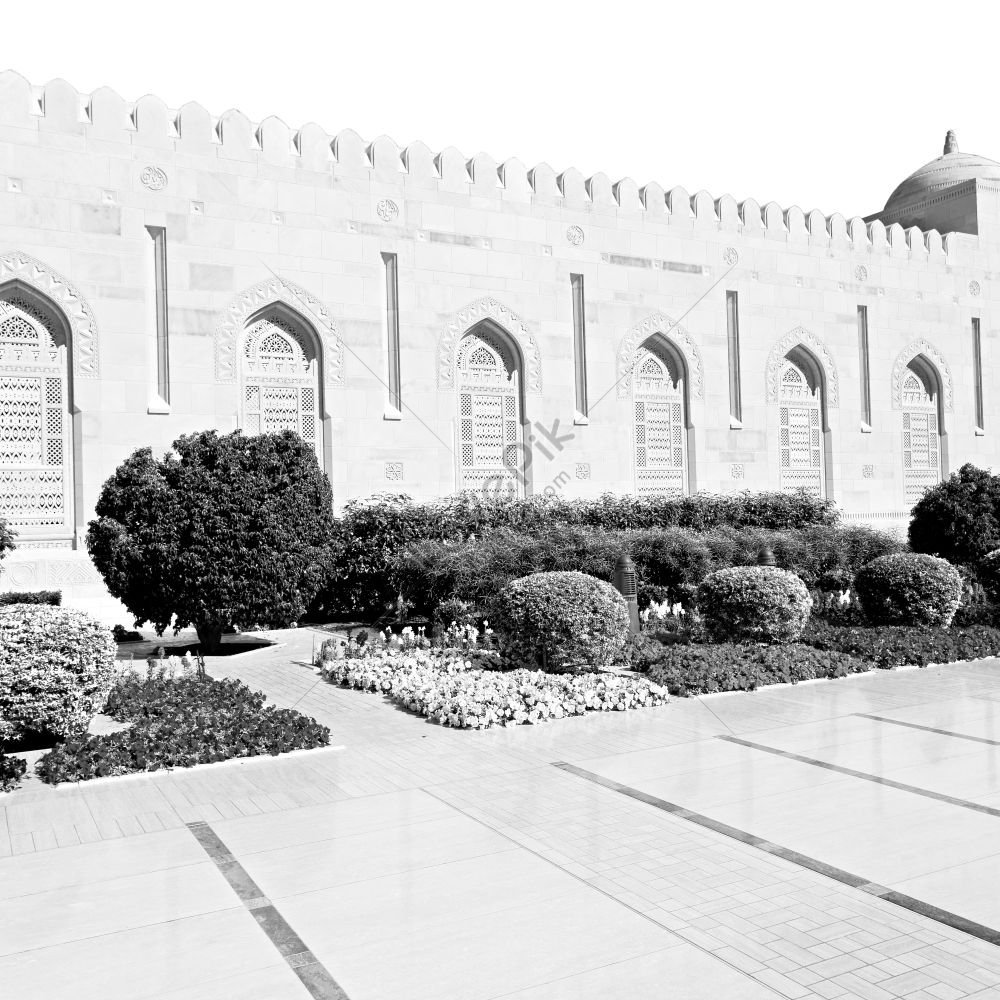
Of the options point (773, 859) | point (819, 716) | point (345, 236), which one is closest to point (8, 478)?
point (345, 236)

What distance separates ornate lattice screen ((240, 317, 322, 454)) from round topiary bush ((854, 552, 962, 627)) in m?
9.20

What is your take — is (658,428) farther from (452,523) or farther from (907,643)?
(907,643)

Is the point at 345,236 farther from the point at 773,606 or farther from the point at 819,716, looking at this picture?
the point at 819,716

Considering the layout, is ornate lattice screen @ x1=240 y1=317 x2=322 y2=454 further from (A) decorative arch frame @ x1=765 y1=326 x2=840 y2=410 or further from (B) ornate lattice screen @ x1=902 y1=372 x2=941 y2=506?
(B) ornate lattice screen @ x1=902 y1=372 x2=941 y2=506

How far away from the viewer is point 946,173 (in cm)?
2494

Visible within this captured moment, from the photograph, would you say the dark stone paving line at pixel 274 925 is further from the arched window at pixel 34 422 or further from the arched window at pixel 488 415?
the arched window at pixel 488 415

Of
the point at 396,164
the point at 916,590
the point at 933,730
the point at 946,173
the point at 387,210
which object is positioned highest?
the point at 946,173

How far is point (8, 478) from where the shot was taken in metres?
14.6

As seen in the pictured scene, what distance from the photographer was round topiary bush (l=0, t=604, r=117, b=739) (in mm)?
6664

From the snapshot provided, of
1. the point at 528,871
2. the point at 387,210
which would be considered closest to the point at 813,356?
the point at 387,210

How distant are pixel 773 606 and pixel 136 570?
23.1ft

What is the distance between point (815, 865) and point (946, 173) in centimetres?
2459

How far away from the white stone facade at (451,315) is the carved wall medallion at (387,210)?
48mm

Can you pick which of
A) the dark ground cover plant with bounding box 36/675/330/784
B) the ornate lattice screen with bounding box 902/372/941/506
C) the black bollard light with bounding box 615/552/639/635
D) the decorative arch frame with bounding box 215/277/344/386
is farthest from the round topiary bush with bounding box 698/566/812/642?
the ornate lattice screen with bounding box 902/372/941/506
